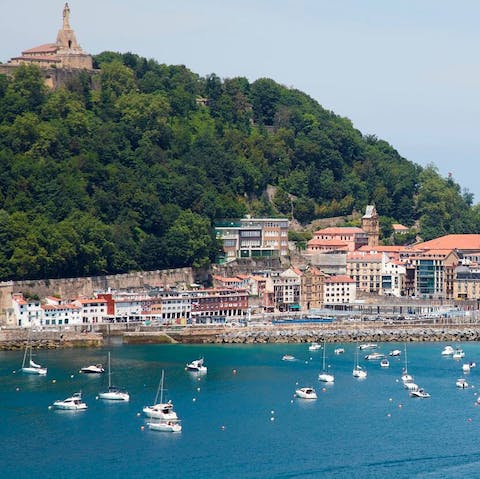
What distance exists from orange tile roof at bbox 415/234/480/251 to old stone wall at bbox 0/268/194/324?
1855 centimetres

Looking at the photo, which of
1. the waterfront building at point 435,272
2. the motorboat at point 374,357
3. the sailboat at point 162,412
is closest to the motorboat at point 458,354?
the motorboat at point 374,357

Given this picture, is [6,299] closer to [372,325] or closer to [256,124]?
[372,325]

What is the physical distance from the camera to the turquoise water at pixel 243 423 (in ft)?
188

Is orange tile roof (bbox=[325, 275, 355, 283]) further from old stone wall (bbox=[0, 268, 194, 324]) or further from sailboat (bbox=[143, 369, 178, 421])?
sailboat (bbox=[143, 369, 178, 421])

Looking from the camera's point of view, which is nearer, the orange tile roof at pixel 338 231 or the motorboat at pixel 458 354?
the motorboat at pixel 458 354

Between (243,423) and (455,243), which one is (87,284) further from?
(243,423)

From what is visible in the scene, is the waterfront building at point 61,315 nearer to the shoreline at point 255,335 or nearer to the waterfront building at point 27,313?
the waterfront building at point 27,313

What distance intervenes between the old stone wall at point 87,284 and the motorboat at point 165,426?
29394 millimetres

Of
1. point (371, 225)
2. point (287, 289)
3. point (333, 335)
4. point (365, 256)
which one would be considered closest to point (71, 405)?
point (333, 335)

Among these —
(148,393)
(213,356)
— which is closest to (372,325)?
(213,356)

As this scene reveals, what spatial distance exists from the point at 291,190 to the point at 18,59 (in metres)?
22.1

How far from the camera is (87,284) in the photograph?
9669 centimetres

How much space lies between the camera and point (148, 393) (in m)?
70.4

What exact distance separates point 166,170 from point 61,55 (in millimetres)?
14614
